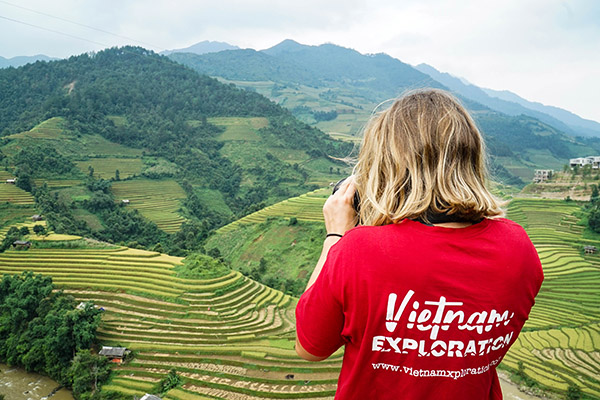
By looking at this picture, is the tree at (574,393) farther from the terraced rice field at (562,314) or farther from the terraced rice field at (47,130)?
the terraced rice field at (47,130)

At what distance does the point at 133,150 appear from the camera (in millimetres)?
48812

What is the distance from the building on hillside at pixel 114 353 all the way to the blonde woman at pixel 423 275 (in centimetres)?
1501

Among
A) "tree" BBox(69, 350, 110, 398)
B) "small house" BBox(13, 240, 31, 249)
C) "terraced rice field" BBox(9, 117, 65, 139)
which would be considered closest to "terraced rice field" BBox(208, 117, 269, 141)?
"terraced rice field" BBox(9, 117, 65, 139)

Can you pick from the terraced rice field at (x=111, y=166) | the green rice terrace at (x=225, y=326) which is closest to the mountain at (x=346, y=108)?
the terraced rice field at (x=111, y=166)

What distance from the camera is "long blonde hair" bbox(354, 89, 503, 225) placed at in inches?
49.7

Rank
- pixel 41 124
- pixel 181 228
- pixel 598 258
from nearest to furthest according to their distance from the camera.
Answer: pixel 598 258
pixel 181 228
pixel 41 124

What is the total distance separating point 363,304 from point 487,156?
29.1 inches

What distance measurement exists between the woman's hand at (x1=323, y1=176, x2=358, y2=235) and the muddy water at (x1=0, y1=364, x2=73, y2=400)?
15.7 metres

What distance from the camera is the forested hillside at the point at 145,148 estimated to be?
108 ft

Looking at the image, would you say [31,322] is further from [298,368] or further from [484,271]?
[484,271]

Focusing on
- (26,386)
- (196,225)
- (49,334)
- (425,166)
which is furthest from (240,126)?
(425,166)

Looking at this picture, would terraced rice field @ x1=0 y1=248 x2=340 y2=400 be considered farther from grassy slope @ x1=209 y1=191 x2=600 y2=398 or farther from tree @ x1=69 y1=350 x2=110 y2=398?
grassy slope @ x1=209 y1=191 x2=600 y2=398

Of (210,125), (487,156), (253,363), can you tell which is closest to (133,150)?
(210,125)

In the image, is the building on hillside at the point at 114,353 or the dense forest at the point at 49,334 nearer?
the dense forest at the point at 49,334
